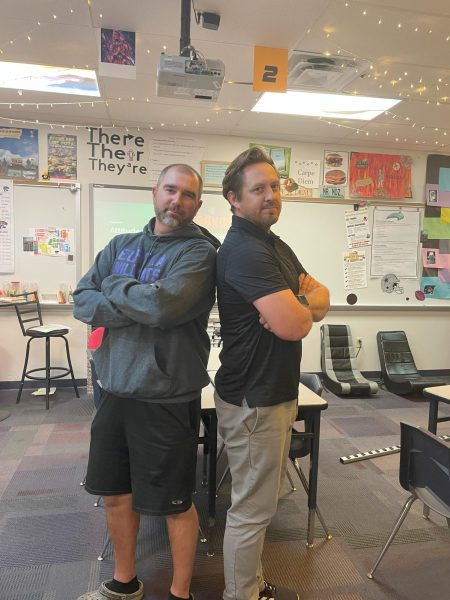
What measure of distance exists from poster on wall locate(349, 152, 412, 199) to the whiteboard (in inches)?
8.2

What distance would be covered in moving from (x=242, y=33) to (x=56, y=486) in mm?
2802

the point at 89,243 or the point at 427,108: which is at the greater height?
the point at 427,108

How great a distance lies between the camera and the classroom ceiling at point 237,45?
214 centimetres

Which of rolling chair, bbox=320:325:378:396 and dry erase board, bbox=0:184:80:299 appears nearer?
dry erase board, bbox=0:184:80:299

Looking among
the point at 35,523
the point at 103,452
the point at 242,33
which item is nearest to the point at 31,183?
the point at 242,33

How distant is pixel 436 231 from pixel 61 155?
160 inches

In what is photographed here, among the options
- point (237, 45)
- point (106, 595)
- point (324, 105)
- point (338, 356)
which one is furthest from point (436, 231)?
point (106, 595)

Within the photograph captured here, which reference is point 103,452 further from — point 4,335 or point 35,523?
point 4,335

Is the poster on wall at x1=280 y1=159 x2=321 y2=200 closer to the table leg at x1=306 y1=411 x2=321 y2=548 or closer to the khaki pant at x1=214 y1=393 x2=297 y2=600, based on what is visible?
the table leg at x1=306 y1=411 x2=321 y2=548

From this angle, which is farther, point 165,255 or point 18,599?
point 18,599

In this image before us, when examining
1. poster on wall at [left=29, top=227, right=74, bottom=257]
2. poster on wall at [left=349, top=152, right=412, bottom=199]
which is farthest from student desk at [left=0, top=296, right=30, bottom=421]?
poster on wall at [left=349, top=152, right=412, bottom=199]

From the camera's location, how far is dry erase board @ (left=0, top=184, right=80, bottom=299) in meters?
4.07

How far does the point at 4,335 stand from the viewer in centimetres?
415

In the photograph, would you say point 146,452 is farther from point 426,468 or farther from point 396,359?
point 396,359
